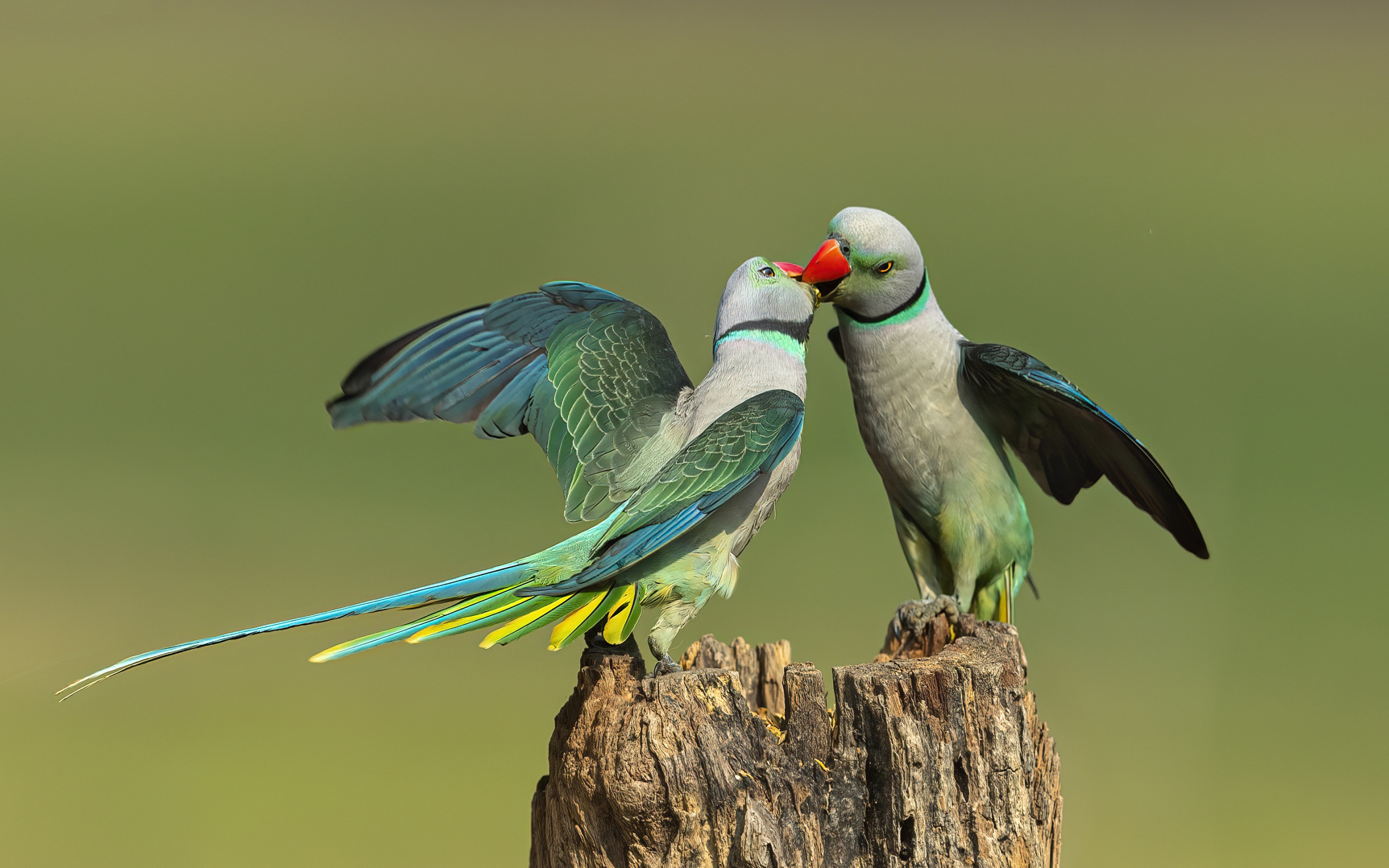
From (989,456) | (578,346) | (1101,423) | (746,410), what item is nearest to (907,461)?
(989,456)

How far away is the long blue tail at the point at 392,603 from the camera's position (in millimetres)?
2055

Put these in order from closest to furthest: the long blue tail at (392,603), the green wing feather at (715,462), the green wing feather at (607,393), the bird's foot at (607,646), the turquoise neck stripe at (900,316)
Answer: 1. the long blue tail at (392,603)
2. the green wing feather at (715,462)
3. the bird's foot at (607,646)
4. the green wing feather at (607,393)
5. the turquoise neck stripe at (900,316)

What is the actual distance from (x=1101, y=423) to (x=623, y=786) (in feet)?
5.01

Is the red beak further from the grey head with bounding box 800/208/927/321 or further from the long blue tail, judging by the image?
the long blue tail

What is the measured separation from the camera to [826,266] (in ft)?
9.03

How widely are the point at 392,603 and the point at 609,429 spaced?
2.44 feet

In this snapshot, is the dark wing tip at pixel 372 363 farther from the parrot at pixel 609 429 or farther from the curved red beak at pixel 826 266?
the curved red beak at pixel 826 266

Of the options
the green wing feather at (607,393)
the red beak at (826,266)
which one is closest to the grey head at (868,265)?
the red beak at (826,266)

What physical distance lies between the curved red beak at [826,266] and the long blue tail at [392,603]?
3.37ft

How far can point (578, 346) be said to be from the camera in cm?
284

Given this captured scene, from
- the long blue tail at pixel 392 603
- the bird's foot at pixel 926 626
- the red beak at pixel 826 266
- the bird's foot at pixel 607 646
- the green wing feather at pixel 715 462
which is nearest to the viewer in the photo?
the long blue tail at pixel 392 603

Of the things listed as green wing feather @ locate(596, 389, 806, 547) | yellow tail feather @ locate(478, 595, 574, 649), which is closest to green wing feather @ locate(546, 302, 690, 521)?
green wing feather @ locate(596, 389, 806, 547)

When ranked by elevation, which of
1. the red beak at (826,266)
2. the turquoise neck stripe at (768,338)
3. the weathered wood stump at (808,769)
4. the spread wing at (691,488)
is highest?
the red beak at (826,266)

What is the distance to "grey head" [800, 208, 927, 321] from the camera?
9.07 ft
